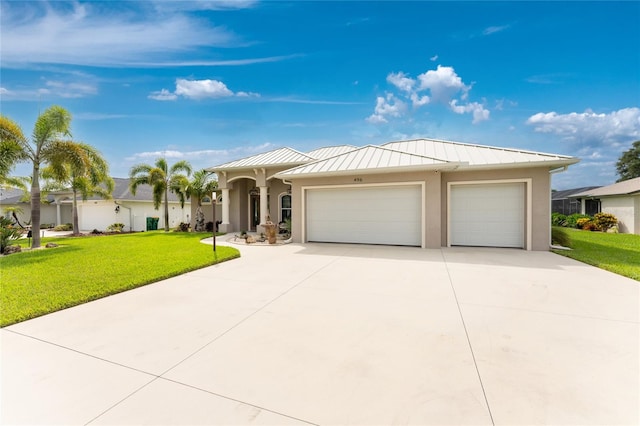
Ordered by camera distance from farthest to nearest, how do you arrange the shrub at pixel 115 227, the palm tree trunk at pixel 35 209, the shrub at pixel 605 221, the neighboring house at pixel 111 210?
the neighboring house at pixel 111 210, the shrub at pixel 115 227, the shrub at pixel 605 221, the palm tree trunk at pixel 35 209

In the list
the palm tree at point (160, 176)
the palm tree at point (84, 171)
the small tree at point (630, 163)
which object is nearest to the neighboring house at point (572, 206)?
the small tree at point (630, 163)

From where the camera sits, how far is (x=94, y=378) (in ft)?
8.39

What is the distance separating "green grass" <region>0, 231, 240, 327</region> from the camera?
455 centimetres

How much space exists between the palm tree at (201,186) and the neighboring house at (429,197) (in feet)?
27.3

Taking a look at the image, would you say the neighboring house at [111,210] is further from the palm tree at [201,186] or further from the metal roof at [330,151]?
the metal roof at [330,151]

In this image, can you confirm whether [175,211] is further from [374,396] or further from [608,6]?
[608,6]

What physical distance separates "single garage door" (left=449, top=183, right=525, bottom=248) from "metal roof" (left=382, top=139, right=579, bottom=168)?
3.29 feet

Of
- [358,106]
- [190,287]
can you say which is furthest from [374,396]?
[358,106]

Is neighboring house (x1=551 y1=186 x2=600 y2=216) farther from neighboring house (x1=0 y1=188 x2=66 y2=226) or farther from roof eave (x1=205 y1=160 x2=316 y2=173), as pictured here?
neighboring house (x1=0 y1=188 x2=66 y2=226)

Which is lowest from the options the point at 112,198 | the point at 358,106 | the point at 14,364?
the point at 14,364

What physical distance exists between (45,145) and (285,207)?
37.1 ft

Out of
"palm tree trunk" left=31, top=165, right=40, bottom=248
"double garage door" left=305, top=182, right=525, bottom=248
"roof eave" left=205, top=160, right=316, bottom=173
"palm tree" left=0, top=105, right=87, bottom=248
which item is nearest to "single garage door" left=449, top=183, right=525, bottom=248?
"double garage door" left=305, top=182, right=525, bottom=248

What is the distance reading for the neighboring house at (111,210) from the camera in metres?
23.3

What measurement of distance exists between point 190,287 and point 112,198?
73.6ft
